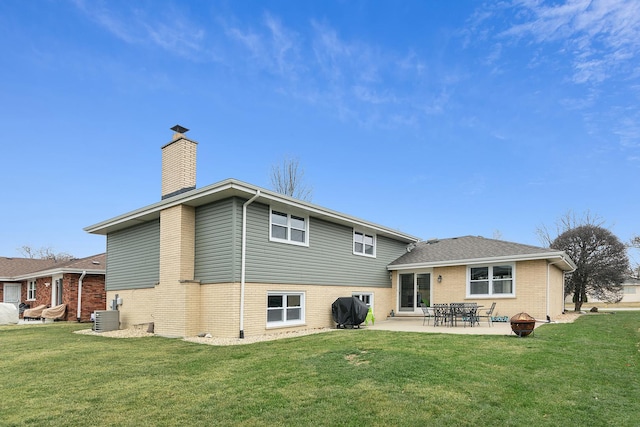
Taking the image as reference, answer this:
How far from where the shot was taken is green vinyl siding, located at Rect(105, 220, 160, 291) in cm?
1498

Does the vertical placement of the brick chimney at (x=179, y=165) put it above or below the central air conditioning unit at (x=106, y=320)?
above

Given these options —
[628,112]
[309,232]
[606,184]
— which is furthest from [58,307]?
[606,184]

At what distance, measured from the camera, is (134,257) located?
16.0m

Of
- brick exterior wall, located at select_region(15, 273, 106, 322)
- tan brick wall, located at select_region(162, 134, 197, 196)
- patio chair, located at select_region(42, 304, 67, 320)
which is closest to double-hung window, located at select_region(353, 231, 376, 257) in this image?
tan brick wall, located at select_region(162, 134, 197, 196)

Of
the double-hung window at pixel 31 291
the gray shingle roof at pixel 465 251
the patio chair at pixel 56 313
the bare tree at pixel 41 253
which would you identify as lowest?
the patio chair at pixel 56 313

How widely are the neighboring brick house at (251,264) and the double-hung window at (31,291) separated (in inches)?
453

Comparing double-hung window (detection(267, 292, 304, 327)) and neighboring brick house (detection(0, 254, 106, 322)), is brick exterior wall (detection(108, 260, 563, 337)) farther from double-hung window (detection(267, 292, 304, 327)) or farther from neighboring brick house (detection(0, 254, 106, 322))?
neighboring brick house (detection(0, 254, 106, 322))

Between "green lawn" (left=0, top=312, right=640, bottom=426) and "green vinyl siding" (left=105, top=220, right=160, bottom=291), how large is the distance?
524 centimetres

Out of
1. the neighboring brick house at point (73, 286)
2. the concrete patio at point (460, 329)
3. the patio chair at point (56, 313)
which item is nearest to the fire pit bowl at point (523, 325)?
the concrete patio at point (460, 329)

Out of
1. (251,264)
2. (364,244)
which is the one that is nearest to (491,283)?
(364,244)

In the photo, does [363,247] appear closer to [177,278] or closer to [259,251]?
[259,251]

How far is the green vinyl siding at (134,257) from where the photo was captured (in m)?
15.0

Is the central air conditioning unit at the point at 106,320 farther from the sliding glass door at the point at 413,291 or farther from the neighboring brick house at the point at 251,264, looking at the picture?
the sliding glass door at the point at 413,291

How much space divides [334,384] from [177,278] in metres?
7.71
